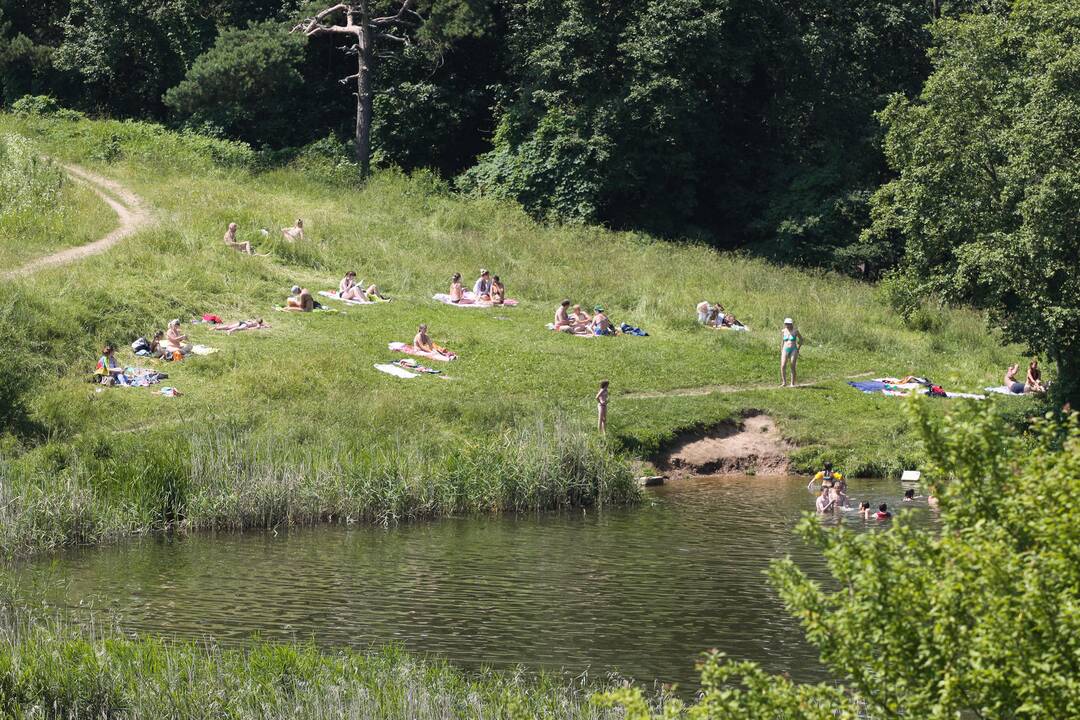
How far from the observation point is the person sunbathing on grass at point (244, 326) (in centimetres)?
3061

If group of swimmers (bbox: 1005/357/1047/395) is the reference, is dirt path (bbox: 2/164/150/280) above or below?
above

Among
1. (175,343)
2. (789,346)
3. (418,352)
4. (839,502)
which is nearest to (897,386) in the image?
(789,346)

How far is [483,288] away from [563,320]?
3.41 m

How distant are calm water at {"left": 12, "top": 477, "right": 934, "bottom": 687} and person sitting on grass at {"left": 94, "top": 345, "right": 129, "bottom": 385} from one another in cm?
731

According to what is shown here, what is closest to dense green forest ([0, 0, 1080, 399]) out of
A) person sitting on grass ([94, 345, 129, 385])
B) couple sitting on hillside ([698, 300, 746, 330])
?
couple sitting on hillside ([698, 300, 746, 330])

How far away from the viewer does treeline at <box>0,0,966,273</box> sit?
47.9 meters


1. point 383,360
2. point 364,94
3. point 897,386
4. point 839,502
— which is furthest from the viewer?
point 364,94

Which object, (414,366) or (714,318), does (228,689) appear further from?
(714,318)

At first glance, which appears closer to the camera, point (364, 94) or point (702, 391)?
point (702, 391)

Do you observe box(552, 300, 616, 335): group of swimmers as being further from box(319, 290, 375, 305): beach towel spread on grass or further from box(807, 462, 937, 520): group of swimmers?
box(807, 462, 937, 520): group of swimmers

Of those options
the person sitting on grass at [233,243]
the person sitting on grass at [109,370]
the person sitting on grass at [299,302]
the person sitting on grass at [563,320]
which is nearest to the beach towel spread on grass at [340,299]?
the person sitting on grass at [299,302]

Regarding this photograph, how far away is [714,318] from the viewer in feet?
115

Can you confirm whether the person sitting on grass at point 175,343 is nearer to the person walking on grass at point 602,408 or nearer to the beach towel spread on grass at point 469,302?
the beach towel spread on grass at point 469,302

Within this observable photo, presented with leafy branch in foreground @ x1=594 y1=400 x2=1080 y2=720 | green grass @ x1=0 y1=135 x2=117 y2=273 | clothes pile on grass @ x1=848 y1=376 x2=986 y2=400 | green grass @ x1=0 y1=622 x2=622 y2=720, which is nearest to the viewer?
leafy branch in foreground @ x1=594 y1=400 x2=1080 y2=720
